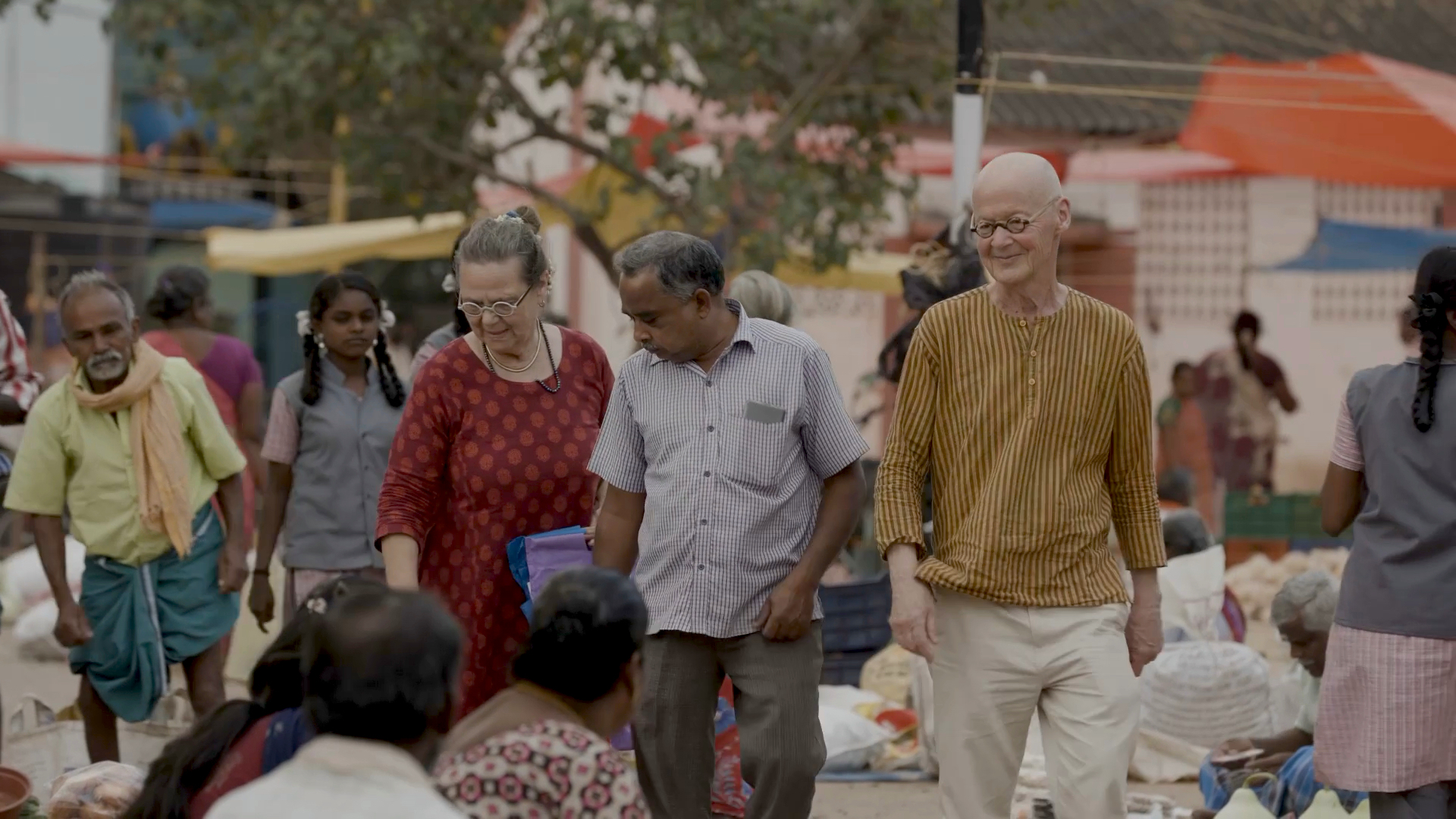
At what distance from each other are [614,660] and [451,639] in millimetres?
470

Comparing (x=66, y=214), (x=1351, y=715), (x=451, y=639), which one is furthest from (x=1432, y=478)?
(x=66, y=214)

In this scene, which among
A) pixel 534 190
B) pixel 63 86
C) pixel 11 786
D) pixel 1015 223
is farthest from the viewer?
pixel 63 86

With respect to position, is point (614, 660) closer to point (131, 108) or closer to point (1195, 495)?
point (1195, 495)

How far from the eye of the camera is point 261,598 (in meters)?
7.00

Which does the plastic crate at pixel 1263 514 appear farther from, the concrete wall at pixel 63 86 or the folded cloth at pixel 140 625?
the concrete wall at pixel 63 86

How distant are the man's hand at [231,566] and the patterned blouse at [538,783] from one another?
12.8ft

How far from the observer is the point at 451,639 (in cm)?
305

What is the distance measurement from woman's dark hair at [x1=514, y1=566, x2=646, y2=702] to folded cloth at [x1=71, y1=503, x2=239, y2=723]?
12.3ft

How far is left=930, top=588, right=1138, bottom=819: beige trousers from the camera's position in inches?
184

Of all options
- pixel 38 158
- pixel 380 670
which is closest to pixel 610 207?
pixel 38 158

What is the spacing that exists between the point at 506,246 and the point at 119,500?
251 cm

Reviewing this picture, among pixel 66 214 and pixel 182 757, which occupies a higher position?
pixel 66 214

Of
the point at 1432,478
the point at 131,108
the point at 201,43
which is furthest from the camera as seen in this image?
the point at 131,108

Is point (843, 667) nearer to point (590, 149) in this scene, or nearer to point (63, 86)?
point (590, 149)
